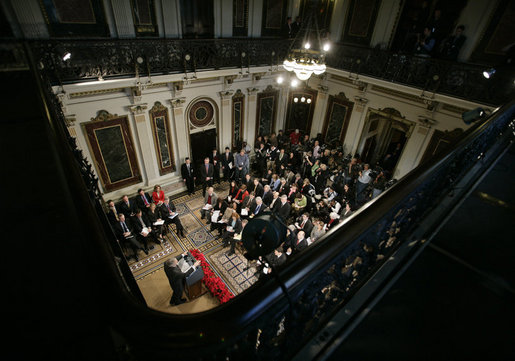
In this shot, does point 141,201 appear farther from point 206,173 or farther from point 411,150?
point 411,150

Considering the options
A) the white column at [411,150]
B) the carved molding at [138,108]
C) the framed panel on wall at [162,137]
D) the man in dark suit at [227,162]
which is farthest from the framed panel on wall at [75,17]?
the white column at [411,150]

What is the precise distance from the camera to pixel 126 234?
22.6 ft

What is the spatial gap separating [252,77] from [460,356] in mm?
10593

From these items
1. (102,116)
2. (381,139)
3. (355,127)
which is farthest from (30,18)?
(381,139)

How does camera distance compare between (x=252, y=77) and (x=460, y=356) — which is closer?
(x=460, y=356)

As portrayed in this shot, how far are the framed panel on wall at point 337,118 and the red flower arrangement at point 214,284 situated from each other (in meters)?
8.18

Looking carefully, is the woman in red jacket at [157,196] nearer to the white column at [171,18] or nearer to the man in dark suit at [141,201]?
the man in dark suit at [141,201]

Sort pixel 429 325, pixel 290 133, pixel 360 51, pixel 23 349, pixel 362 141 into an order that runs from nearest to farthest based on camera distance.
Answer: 1. pixel 23 349
2. pixel 429 325
3. pixel 360 51
4. pixel 362 141
5. pixel 290 133

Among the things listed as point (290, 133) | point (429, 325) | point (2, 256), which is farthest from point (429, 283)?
point (290, 133)

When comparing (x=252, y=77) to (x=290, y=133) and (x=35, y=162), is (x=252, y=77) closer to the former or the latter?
(x=290, y=133)

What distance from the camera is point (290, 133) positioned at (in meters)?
13.2

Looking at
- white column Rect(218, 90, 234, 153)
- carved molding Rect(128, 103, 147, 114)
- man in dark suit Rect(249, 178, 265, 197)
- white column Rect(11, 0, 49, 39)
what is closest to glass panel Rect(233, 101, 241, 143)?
white column Rect(218, 90, 234, 153)

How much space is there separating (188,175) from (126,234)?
11.0 feet

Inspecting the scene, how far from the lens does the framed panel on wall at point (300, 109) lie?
12.4 meters
